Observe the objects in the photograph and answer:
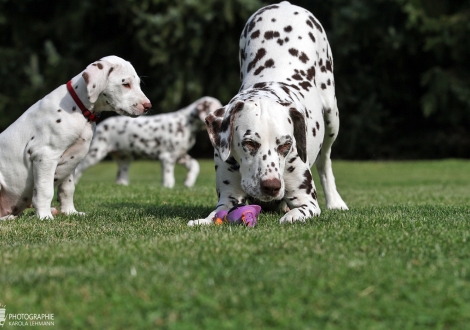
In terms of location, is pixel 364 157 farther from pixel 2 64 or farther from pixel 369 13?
pixel 2 64

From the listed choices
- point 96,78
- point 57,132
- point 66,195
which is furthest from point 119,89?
point 66,195

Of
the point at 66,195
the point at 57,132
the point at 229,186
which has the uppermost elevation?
the point at 57,132

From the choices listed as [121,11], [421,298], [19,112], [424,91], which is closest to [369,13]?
[424,91]

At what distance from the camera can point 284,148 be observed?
5.57 m

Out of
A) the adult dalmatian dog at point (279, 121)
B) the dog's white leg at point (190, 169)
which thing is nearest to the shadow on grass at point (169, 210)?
the adult dalmatian dog at point (279, 121)

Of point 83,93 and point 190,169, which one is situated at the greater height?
point 83,93

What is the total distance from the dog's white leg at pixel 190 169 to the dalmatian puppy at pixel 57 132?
22.0 ft

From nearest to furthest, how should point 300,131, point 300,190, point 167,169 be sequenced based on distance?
point 300,131 → point 300,190 → point 167,169

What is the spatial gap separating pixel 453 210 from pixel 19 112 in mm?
21345

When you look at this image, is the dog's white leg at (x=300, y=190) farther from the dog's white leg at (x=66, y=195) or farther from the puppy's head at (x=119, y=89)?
the dog's white leg at (x=66, y=195)

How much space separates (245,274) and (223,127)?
87.4 inches

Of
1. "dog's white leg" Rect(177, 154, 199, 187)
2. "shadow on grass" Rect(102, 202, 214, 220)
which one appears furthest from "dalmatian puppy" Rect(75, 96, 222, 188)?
"shadow on grass" Rect(102, 202, 214, 220)

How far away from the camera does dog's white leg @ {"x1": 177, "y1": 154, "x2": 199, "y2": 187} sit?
13508 mm

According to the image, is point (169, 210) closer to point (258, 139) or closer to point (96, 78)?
point (96, 78)
